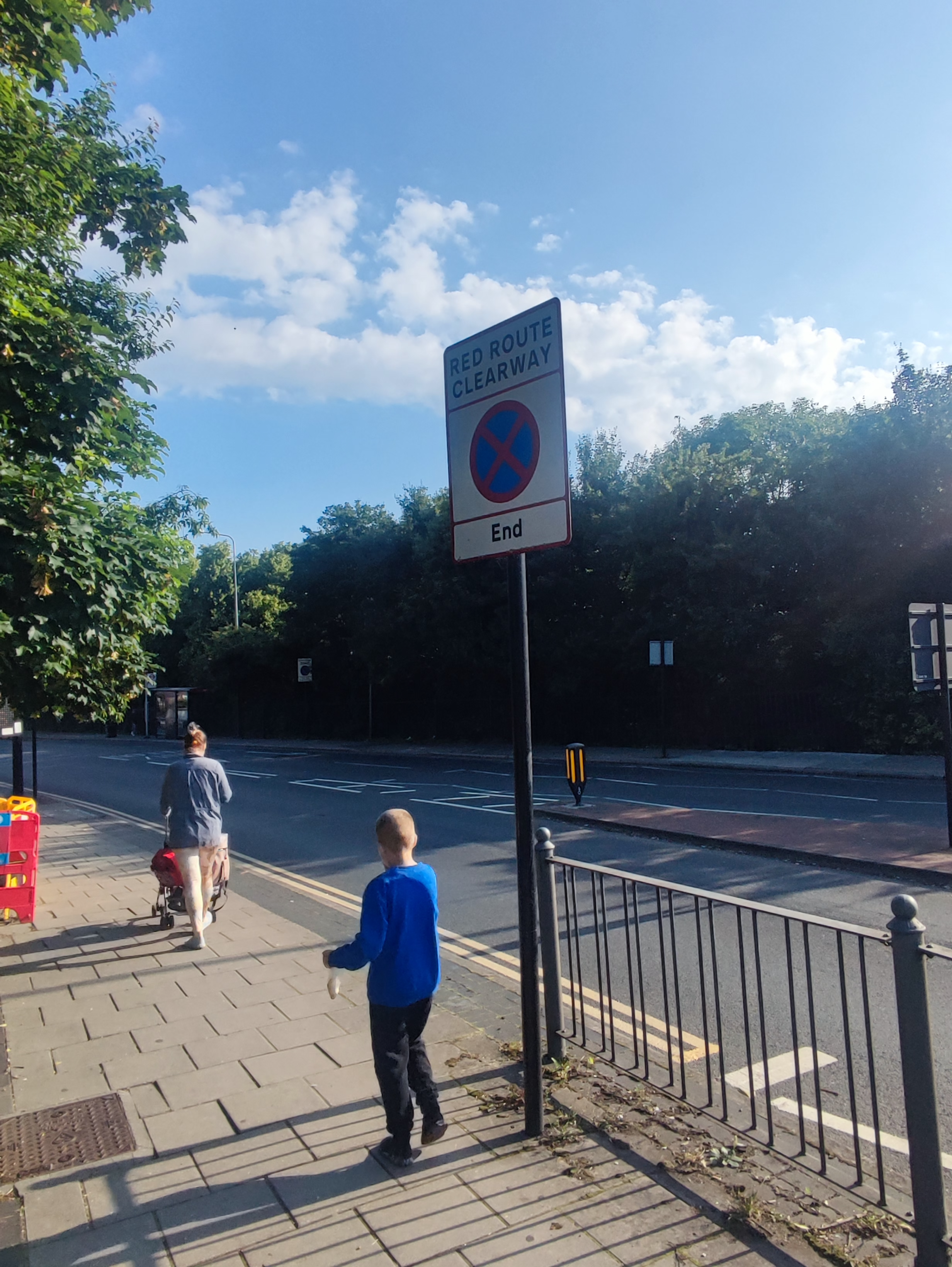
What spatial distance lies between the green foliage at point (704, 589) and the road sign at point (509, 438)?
19.0 meters

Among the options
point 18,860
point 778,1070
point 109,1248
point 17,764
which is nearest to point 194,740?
point 18,860

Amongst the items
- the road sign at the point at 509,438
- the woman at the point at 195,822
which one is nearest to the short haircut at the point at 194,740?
the woman at the point at 195,822

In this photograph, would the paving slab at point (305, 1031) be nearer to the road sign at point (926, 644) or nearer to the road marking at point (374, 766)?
the road sign at point (926, 644)

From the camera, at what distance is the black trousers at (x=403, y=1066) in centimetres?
335

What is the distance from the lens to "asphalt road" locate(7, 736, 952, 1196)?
496 cm

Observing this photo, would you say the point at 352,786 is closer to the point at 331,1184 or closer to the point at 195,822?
the point at 195,822

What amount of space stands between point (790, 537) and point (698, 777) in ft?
26.3

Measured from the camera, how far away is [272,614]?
49.4 meters

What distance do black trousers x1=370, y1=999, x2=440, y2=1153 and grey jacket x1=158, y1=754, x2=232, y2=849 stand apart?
3352mm

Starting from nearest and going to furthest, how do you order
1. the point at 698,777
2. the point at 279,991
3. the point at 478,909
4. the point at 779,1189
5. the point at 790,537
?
the point at 779,1189, the point at 279,991, the point at 478,909, the point at 698,777, the point at 790,537

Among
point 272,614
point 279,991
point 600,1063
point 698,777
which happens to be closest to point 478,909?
point 279,991

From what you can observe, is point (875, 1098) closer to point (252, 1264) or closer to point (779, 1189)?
point (779, 1189)

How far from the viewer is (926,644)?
32.4ft

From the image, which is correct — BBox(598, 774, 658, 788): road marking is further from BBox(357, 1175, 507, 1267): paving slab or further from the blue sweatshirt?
BBox(357, 1175, 507, 1267): paving slab
